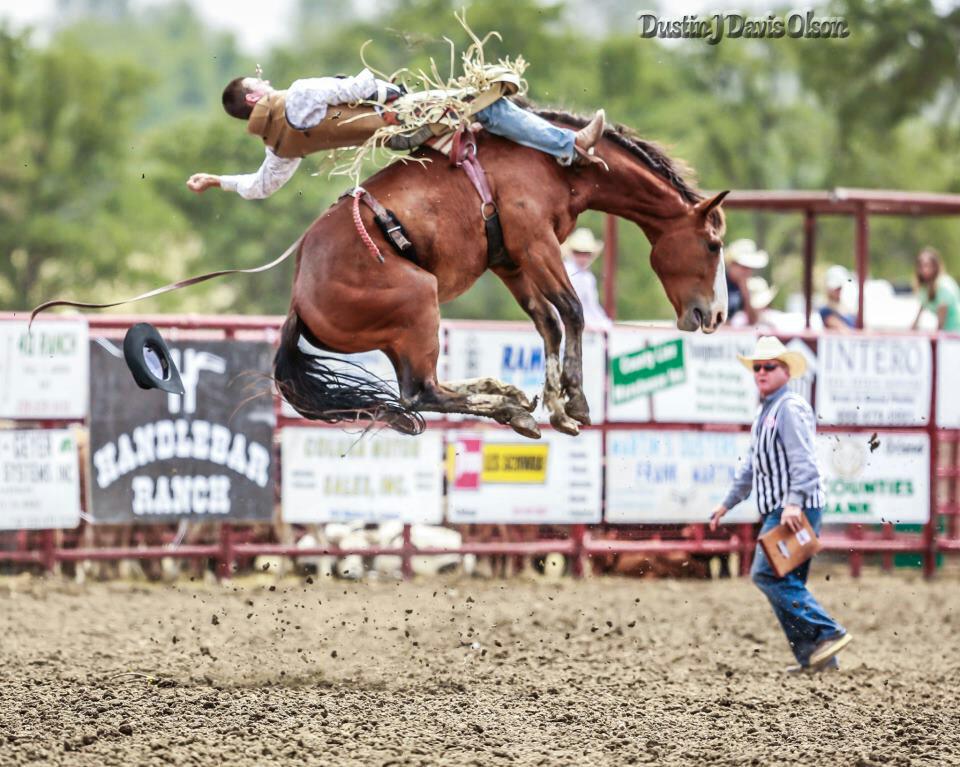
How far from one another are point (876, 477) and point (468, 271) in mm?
5212

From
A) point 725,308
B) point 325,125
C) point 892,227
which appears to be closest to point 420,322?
point 325,125

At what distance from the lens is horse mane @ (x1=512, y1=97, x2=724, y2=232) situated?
604 centimetres

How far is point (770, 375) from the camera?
7.12m

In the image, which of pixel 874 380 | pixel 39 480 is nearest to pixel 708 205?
pixel 874 380

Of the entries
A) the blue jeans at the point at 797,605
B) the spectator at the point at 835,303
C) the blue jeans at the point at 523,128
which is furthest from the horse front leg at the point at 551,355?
the spectator at the point at 835,303

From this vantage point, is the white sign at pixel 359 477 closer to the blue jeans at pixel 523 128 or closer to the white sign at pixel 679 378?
the white sign at pixel 679 378

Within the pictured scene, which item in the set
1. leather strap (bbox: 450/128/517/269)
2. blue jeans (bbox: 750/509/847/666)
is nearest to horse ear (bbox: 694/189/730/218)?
leather strap (bbox: 450/128/517/269)

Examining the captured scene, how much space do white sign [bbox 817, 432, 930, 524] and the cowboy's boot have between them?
451cm

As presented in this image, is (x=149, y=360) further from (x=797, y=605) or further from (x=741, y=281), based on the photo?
(x=741, y=281)

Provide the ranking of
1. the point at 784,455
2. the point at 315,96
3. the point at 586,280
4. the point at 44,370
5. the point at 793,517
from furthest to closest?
the point at 586,280
the point at 44,370
the point at 784,455
the point at 793,517
the point at 315,96

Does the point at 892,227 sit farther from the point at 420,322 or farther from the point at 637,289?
the point at 420,322

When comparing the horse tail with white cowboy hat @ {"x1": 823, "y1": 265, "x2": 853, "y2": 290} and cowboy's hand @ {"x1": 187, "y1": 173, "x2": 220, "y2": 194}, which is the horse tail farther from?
white cowboy hat @ {"x1": 823, "y1": 265, "x2": 853, "y2": 290}

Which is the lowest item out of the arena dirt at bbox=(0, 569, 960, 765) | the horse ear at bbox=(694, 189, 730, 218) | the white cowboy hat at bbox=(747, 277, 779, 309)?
the arena dirt at bbox=(0, 569, 960, 765)

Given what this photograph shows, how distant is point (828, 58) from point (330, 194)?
9.42m
